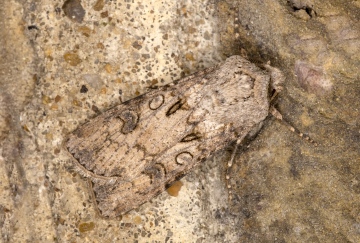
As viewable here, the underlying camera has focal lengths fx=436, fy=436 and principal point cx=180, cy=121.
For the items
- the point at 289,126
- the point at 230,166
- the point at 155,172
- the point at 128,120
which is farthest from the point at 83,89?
the point at 289,126

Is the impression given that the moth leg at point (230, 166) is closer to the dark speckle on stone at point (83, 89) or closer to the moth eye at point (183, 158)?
the moth eye at point (183, 158)

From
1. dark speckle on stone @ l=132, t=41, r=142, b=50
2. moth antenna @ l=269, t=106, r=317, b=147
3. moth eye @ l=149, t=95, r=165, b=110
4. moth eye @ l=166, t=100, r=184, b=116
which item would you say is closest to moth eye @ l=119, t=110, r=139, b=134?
moth eye @ l=149, t=95, r=165, b=110

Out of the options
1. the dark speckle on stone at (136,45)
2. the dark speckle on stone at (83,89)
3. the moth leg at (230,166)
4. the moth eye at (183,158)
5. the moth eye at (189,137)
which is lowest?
the moth leg at (230,166)

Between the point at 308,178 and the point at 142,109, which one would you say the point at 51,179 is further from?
the point at 308,178

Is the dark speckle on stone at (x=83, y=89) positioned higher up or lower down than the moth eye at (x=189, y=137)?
higher up

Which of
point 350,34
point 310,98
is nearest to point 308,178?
point 310,98

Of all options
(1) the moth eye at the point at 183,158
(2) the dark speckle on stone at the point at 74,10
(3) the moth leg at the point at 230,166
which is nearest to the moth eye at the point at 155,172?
(1) the moth eye at the point at 183,158

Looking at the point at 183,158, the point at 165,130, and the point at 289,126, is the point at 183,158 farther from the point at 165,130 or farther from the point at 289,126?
the point at 289,126
